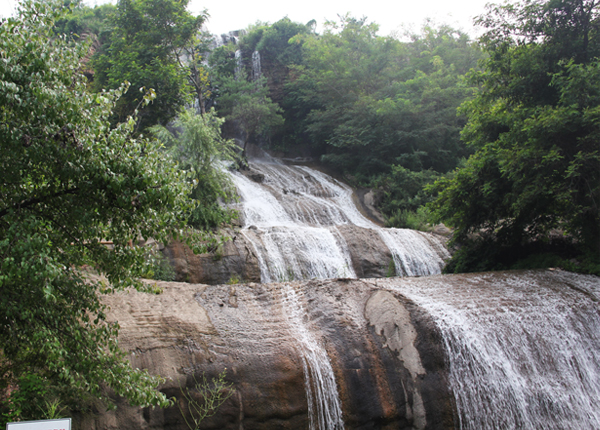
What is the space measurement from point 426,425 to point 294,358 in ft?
6.49

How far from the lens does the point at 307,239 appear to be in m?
11.2

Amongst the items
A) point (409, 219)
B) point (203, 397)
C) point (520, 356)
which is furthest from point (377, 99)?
point (203, 397)

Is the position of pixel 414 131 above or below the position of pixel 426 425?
above

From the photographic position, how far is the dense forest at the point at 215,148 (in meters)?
3.18

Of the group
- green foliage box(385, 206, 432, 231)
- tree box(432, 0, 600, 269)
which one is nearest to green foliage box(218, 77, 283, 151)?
green foliage box(385, 206, 432, 231)

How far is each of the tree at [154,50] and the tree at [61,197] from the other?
13.0 metres

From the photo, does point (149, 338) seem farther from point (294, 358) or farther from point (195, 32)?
point (195, 32)

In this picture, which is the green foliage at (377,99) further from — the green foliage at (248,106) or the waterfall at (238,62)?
the waterfall at (238,62)

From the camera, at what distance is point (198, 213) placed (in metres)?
10.9

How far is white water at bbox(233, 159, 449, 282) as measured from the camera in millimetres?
10461

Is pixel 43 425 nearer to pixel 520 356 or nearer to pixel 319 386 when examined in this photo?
pixel 319 386

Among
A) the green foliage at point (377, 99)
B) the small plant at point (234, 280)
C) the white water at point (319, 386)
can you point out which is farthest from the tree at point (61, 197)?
the green foliage at point (377, 99)

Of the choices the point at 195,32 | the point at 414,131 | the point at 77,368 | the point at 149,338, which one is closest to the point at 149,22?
the point at 195,32

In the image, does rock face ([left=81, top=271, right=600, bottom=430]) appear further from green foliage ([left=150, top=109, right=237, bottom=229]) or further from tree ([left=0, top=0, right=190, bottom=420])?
green foliage ([left=150, top=109, right=237, bottom=229])
